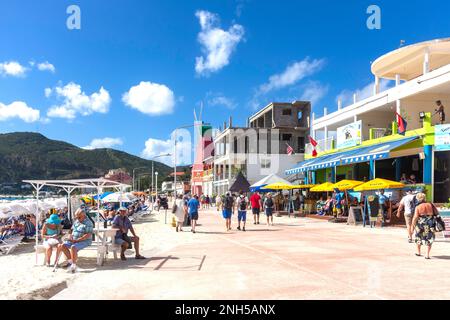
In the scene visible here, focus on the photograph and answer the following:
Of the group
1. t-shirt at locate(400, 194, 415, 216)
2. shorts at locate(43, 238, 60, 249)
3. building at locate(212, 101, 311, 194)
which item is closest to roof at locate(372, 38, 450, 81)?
t-shirt at locate(400, 194, 415, 216)

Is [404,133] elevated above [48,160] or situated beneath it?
situated beneath

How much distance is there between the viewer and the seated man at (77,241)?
8.87 m

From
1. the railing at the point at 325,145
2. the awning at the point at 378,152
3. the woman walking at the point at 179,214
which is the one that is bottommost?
the woman walking at the point at 179,214

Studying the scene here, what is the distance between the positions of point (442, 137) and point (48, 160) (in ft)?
440

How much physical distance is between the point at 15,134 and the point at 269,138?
123966 millimetres

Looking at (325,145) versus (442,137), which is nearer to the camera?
(442,137)

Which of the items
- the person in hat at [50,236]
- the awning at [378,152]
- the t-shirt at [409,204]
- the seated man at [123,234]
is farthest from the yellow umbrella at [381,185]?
the person in hat at [50,236]

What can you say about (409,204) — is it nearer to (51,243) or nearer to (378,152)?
(378,152)

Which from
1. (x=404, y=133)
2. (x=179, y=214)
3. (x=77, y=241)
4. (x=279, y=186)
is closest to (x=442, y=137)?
(x=404, y=133)

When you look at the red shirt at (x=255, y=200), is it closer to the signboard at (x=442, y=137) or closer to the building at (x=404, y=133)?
the building at (x=404, y=133)

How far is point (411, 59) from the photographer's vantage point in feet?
89.5

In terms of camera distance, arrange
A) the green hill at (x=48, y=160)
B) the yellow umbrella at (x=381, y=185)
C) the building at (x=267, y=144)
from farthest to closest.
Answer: the green hill at (x=48, y=160), the building at (x=267, y=144), the yellow umbrella at (x=381, y=185)

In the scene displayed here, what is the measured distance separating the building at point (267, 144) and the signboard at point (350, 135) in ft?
62.1
